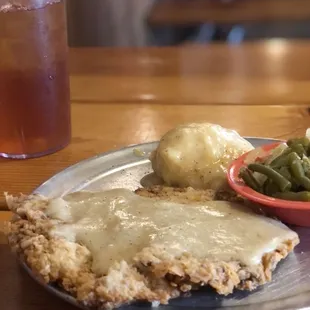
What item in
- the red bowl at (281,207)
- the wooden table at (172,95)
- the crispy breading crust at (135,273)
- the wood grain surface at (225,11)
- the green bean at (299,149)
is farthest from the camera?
the wood grain surface at (225,11)

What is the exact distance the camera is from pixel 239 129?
1.44 m

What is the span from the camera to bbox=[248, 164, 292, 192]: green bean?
0.98 metres

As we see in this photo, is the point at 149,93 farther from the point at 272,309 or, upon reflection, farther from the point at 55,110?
the point at 272,309

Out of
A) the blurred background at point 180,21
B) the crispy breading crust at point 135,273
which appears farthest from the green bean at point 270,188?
the blurred background at point 180,21

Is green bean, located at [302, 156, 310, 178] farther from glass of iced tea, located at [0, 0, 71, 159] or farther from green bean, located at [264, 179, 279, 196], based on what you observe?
glass of iced tea, located at [0, 0, 71, 159]

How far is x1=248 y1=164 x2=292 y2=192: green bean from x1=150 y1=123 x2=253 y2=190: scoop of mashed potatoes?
81mm

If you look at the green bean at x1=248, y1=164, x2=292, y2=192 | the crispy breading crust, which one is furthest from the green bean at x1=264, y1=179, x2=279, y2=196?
the crispy breading crust

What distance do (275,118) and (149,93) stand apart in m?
0.34

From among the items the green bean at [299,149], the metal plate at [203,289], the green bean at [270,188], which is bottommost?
the metal plate at [203,289]

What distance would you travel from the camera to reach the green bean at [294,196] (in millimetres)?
951

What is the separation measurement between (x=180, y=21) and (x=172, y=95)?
63.5 inches

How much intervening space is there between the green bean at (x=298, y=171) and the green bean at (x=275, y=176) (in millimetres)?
18

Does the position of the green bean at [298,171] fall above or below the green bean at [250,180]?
above

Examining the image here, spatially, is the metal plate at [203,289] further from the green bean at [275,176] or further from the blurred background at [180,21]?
the blurred background at [180,21]
